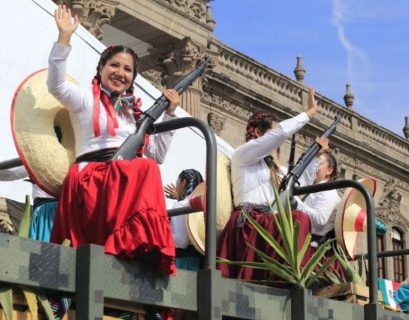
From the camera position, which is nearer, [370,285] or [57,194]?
[57,194]

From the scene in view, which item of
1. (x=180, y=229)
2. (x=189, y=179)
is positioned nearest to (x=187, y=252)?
(x=180, y=229)

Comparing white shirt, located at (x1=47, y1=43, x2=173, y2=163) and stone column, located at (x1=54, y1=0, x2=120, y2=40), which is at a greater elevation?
stone column, located at (x1=54, y1=0, x2=120, y2=40)

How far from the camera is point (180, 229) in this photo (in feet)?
18.1

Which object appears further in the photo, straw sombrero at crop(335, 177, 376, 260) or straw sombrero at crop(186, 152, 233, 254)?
straw sombrero at crop(335, 177, 376, 260)

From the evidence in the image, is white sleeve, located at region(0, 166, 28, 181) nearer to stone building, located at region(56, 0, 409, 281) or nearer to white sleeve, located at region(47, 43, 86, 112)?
white sleeve, located at region(47, 43, 86, 112)

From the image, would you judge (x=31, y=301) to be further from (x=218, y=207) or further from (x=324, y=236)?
(x=324, y=236)

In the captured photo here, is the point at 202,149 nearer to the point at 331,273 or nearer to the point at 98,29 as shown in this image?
the point at 331,273

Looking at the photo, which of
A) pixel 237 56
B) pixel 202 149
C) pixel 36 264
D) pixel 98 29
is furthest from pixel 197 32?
pixel 36 264

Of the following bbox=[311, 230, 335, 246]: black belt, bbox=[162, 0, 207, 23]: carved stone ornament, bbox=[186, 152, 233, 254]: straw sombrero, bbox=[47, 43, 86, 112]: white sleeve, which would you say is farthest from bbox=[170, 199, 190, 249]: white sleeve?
bbox=[162, 0, 207, 23]: carved stone ornament

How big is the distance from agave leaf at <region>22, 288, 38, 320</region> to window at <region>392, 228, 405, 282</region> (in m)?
27.1

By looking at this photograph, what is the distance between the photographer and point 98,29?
19.1 meters

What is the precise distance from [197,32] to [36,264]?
2015 cm

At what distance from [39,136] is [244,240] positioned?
1.28 meters

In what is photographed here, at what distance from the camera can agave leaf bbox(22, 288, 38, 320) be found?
2990 millimetres
